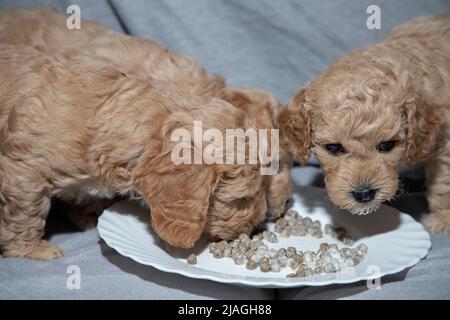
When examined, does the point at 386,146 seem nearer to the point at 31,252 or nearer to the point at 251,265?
the point at 251,265

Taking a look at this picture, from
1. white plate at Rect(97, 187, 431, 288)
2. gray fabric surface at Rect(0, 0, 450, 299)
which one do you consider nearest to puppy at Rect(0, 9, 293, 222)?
white plate at Rect(97, 187, 431, 288)

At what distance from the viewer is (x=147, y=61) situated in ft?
14.0

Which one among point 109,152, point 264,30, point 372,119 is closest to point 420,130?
point 372,119

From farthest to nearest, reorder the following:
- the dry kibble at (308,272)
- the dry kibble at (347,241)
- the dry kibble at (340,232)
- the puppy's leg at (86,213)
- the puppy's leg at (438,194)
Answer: the puppy's leg at (86,213)
the puppy's leg at (438,194)
the dry kibble at (340,232)
the dry kibble at (347,241)
the dry kibble at (308,272)

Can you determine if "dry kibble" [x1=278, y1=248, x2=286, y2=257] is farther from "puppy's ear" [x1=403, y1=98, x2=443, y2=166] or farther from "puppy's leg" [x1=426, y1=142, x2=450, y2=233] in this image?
"puppy's leg" [x1=426, y1=142, x2=450, y2=233]

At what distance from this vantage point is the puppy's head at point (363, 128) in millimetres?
3504

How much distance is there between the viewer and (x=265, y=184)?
3.90m

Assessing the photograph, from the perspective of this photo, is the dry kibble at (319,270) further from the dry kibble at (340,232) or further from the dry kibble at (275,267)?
the dry kibble at (340,232)

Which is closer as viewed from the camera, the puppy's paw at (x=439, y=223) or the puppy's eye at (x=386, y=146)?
the puppy's eye at (x=386, y=146)

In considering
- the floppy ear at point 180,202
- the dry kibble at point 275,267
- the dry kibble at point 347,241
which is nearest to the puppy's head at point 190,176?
the floppy ear at point 180,202

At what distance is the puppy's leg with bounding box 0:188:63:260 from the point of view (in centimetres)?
358

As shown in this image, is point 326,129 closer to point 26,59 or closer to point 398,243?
point 398,243

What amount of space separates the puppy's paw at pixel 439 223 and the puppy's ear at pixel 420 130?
73 cm

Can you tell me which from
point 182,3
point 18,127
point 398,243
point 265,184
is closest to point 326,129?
point 265,184
